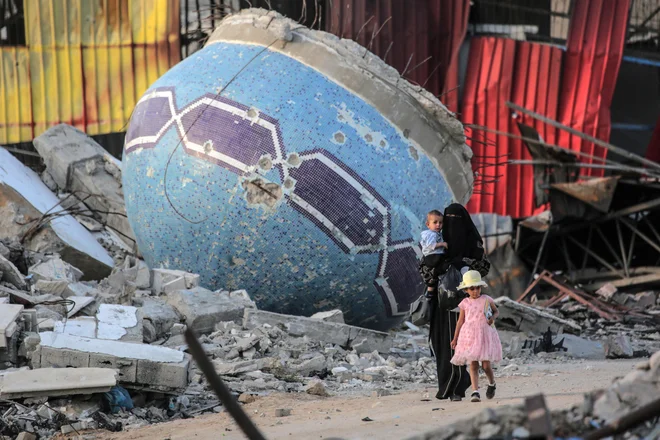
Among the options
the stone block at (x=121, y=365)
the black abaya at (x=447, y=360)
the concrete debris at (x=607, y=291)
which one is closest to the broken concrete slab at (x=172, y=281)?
the stone block at (x=121, y=365)

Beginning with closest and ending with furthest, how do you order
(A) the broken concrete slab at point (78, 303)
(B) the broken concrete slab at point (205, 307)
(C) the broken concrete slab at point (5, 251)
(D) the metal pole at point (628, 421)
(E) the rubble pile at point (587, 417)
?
1. (D) the metal pole at point (628, 421)
2. (E) the rubble pile at point (587, 417)
3. (A) the broken concrete slab at point (78, 303)
4. (B) the broken concrete slab at point (205, 307)
5. (C) the broken concrete slab at point (5, 251)

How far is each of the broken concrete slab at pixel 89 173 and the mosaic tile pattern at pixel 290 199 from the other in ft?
7.79

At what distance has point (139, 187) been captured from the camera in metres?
8.93

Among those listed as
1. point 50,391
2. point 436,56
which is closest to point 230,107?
point 50,391

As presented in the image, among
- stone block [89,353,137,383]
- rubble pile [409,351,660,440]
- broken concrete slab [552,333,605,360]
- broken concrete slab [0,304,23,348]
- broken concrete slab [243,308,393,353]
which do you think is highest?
rubble pile [409,351,660,440]

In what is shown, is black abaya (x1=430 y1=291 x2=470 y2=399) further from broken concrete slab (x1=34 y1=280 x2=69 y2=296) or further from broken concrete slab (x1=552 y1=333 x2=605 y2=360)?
broken concrete slab (x1=552 y1=333 x2=605 y2=360)

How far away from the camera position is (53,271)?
28.4ft

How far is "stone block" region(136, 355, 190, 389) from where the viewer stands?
6098 millimetres

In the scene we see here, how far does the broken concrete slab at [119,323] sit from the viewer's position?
6.86m

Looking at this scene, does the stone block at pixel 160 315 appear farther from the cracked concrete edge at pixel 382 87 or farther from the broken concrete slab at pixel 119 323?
the cracked concrete edge at pixel 382 87

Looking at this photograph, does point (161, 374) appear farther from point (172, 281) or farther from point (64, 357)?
point (172, 281)

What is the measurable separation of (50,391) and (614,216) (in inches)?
398

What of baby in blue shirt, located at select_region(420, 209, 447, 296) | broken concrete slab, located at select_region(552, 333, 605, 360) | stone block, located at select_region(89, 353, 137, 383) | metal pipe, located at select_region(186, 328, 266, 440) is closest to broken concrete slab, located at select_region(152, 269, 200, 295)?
stone block, located at select_region(89, 353, 137, 383)

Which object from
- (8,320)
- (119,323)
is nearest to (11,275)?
(119,323)
